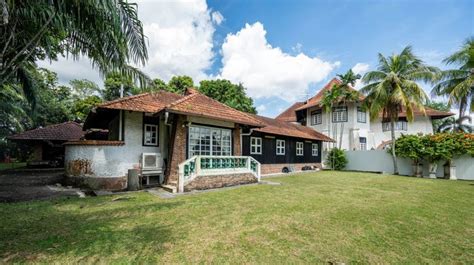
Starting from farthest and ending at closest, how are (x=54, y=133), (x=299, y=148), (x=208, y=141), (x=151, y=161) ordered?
(x=54, y=133), (x=299, y=148), (x=208, y=141), (x=151, y=161)

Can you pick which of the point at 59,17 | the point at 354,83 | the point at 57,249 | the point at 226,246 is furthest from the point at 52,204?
the point at 354,83

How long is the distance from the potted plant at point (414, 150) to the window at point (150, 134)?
17.8 metres

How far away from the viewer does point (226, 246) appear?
3.93m

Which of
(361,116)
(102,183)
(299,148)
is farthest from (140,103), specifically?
(361,116)

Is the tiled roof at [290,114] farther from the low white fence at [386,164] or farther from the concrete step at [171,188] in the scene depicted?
the concrete step at [171,188]

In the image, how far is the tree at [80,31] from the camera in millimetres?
4180

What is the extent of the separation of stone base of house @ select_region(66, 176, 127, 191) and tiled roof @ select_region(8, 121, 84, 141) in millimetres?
12698

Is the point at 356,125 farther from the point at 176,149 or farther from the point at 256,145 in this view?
the point at 176,149

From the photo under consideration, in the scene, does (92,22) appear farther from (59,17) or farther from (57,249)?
(57,249)

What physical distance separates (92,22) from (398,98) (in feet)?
64.4

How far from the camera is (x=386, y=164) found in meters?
19.1

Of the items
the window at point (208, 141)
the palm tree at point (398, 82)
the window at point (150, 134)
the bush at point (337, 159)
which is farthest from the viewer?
the bush at point (337, 159)

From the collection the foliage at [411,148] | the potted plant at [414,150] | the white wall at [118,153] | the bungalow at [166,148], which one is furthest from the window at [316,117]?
the white wall at [118,153]

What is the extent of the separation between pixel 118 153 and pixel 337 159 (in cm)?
1857
